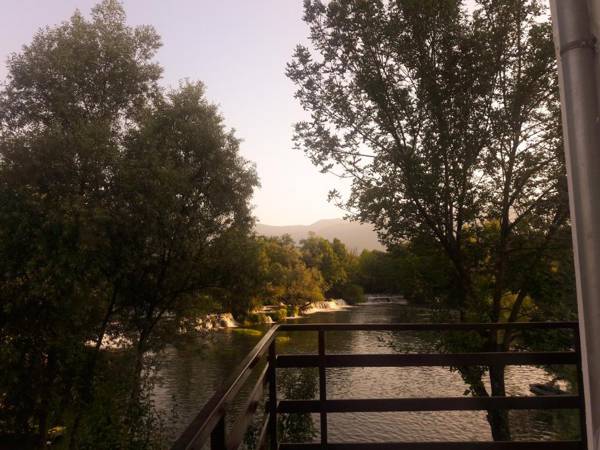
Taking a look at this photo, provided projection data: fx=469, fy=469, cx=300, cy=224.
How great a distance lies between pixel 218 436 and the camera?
1.72m

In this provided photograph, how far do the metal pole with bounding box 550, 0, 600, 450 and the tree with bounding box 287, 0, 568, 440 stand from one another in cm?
836

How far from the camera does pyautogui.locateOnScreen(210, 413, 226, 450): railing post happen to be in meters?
1.71

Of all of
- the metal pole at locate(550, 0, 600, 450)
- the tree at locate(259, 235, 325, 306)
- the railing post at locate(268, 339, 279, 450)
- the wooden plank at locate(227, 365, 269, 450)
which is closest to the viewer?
the metal pole at locate(550, 0, 600, 450)

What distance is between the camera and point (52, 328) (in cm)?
1067

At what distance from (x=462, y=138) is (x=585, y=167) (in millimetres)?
9186

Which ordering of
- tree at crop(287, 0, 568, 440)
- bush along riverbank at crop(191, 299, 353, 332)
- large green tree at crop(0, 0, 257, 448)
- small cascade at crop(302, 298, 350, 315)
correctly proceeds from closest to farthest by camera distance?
tree at crop(287, 0, 568, 440) < large green tree at crop(0, 0, 257, 448) < bush along riverbank at crop(191, 299, 353, 332) < small cascade at crop(302, 298, 350, 315)

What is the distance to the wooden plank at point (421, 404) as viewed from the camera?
3.58 m

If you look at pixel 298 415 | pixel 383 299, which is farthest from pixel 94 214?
pixel 383 299

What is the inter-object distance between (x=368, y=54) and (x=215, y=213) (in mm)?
6323

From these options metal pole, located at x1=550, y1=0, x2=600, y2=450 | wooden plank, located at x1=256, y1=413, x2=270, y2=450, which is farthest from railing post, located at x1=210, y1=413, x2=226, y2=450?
metal pole, located at x1=550, y1=0, x2=600, y2=450

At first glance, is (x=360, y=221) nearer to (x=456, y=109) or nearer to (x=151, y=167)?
(x=456, y=109)

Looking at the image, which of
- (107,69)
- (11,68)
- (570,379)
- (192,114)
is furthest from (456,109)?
(11,68)

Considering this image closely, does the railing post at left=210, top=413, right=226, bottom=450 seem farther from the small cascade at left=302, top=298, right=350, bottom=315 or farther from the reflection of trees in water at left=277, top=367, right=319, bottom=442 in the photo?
the small cascade at left=302, top=298, right=350, bottom=315

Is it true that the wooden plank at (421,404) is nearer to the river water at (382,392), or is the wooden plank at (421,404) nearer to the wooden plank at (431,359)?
the wooden plank at (431,359)
